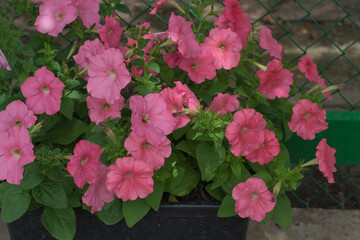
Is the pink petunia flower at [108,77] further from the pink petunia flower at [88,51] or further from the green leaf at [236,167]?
the green leaf at [236,167]

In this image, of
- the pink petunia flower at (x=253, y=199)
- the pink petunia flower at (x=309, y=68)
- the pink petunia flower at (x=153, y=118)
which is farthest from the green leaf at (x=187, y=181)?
the pink petunia flower at (x=309, y=68)

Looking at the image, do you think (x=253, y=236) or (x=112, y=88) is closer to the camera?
(x=112, y=88)

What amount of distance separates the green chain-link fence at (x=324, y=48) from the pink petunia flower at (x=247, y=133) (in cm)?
102

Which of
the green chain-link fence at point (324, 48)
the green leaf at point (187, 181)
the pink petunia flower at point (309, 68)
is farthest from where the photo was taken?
the green chain-link fence at point (324, 48)

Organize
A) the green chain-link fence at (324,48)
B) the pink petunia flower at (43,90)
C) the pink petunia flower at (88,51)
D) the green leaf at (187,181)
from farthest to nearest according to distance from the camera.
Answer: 1. the green chain-link fence at (324,48)
2. the green leaf at (187,181)
3. the pink petunia flower at (88,51)
4. the pink petunia flower at (43,90)

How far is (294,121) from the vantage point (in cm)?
173

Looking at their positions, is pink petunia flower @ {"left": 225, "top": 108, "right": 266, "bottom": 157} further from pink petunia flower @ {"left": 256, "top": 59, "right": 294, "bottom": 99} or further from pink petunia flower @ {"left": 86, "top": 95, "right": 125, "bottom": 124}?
pink petunia flower @ {"left": 86, "top": 95, "right": 125, "bottom": 124}

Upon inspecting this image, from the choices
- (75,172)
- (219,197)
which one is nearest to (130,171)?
(75,172)

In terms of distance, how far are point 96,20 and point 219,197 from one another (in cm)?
74

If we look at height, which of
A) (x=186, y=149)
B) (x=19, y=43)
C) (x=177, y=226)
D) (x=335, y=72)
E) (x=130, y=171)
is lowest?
(x=335, y=72)

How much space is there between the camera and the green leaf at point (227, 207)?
5.54 feet

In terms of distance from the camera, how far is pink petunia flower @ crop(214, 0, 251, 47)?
1.77 metres

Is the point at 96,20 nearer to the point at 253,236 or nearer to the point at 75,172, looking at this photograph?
the point at 75,172

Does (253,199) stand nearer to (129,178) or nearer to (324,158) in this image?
(324,158)
